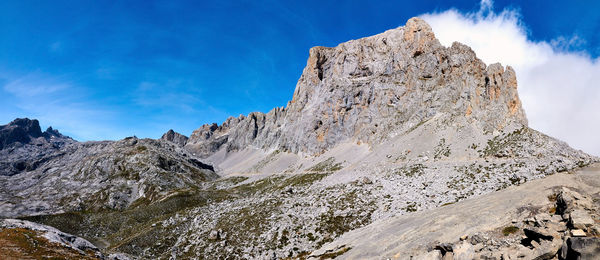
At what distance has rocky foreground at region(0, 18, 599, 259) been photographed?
27.1 meters

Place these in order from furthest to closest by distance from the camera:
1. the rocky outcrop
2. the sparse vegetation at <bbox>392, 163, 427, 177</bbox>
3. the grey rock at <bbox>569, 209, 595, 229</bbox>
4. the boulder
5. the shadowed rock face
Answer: the rocky outcrop
the shadowed rock face
the sparse vegetation at <bbox>392, 163, 427, 177</bbox>
the boulder
the grey rock at <bbox>569, 209, 595, 229</bbox>

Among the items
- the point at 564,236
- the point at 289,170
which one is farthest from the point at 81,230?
the point at 564,236

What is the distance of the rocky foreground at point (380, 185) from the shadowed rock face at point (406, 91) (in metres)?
0.65

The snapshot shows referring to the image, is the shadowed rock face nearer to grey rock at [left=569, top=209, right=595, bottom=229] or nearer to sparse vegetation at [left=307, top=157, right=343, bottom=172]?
sparse vegetation at [left=307, top=157, right=343, bottom=172]

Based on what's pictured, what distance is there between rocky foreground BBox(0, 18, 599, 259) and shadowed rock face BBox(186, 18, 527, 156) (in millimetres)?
654

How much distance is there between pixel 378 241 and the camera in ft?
99.0

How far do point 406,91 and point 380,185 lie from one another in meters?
96.3

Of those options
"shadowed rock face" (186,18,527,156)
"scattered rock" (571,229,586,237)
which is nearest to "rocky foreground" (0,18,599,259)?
"scattered rock" (571,229,586,237)

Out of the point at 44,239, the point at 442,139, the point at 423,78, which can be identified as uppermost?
the point at 423,78

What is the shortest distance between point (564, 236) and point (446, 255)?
6.64 metres

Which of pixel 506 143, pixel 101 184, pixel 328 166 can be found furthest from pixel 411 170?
pixel 101 184

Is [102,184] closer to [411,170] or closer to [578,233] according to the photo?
[411,170]

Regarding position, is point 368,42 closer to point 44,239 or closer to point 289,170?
point 289,170

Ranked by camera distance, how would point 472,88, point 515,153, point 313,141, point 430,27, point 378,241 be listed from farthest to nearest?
point 313,141, point 430,27, point 472,88, point 515,153, point 378,241
